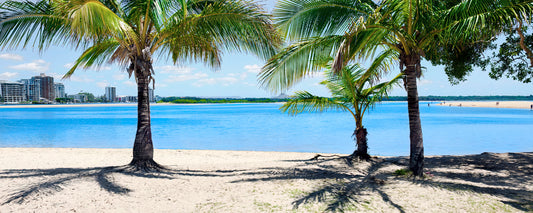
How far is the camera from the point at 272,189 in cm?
544

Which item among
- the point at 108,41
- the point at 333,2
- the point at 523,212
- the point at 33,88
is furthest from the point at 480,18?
the point at 33,88

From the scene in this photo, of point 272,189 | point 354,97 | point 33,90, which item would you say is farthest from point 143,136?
point 33,90

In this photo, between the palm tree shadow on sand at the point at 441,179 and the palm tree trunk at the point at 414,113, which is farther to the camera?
the palm tree trunk at the point at 414,113

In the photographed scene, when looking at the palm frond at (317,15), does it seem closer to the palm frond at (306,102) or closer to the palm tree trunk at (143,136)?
the palm frond at (306,102)

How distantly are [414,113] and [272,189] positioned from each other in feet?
9.86

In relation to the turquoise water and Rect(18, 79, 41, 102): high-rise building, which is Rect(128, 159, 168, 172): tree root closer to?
the turquoise water

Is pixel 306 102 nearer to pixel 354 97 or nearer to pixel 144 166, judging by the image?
pixel 354 97

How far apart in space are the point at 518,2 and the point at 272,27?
4.13 meters

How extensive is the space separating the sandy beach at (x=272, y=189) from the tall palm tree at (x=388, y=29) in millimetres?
1085

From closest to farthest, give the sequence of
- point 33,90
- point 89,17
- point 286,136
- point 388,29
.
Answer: point 89,17 < point 388,29 < point 286,136 < point 33,90

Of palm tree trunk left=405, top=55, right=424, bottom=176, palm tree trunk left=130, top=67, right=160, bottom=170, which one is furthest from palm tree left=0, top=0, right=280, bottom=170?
palm tree trunk left=405, top=55, right=424, bottom=176

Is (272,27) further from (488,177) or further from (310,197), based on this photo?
(488,177)

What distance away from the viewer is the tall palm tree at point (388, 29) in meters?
5.32

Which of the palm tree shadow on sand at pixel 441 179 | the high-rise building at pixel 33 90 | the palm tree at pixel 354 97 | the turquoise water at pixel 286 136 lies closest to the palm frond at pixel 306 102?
the palm tree at pixel 354 97
